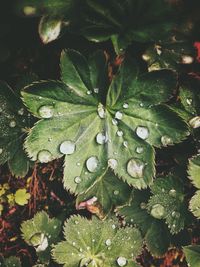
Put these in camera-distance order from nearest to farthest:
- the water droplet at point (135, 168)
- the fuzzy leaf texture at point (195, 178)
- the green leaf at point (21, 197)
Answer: the water droplet at point (135, 168) < the fuzzy leaf texture at point (195, 178) < the green leaf at point (21, 197)

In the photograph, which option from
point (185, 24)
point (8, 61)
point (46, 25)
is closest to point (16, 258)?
point (8, 61)

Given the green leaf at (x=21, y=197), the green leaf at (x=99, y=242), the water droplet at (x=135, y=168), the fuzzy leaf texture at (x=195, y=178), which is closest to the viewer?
the water droplet at (x=135, y=168)

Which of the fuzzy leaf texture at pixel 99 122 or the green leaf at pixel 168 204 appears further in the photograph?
the green leaf at pixel 168 204

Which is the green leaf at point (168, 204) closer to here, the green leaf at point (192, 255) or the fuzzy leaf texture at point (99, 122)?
the green leaf at point (192, 255)

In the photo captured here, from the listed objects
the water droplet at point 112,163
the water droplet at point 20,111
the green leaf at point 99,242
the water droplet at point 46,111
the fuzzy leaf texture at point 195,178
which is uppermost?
the water droplet at point 46,111

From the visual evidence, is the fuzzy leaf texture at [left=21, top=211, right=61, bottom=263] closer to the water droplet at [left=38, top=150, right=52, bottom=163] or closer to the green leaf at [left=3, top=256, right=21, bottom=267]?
the green leaf at [left=3, top=256, right=21, bottom=267]

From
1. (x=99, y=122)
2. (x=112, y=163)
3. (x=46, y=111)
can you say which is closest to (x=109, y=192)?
(x=112, y=163)

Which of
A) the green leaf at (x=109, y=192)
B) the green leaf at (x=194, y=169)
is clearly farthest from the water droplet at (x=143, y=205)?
the green leaf at (x=194, y=169)

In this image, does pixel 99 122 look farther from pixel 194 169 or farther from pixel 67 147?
pixel 194 169
